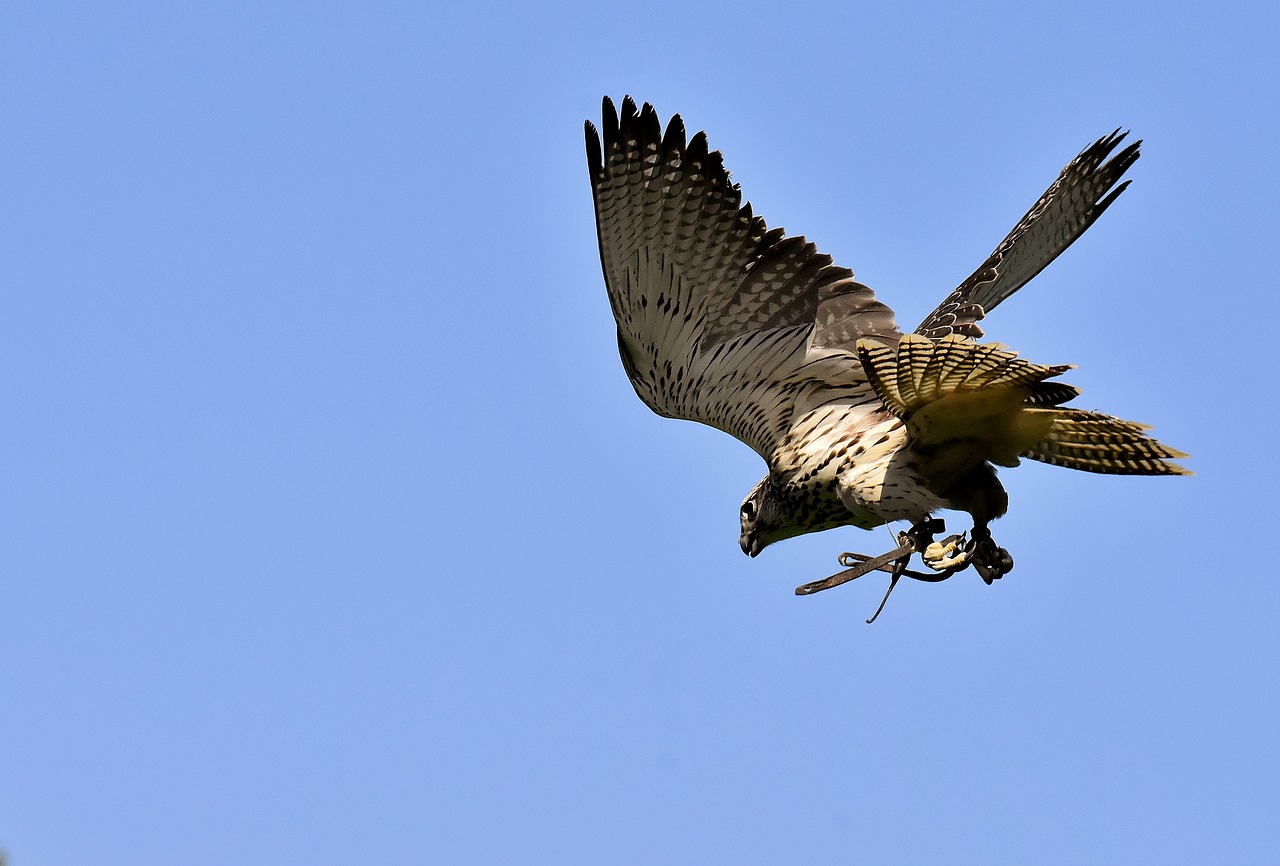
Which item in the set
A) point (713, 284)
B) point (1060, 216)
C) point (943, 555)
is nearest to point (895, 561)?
point (943, 555)

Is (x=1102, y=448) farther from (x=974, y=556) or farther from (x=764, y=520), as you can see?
(x=764, y=520)

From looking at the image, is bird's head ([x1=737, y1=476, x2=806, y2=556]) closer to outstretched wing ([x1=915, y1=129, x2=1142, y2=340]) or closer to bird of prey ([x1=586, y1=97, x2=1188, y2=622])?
bird of prey ([x1=586, y1=97, x2=1188, y2=622])

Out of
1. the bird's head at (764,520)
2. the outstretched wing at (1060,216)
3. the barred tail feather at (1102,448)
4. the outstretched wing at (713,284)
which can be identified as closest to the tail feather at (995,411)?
the barred tail feather at (1102,448)

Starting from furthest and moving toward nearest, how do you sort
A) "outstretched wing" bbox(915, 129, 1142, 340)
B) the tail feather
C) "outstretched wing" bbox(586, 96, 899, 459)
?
"outstretched wing" bbox(915, 129, 1142, 340), "outstretched wing" bbox(586, 96, 899, 459), the tail feather

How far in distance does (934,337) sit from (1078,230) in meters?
2.17

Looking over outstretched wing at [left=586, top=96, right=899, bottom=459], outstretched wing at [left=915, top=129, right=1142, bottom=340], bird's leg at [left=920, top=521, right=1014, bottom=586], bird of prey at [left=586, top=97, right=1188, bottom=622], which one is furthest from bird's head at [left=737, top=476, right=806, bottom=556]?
outstretched wing at [left=915, top=129, right=1142, bottom=340]

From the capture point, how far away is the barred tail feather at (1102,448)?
330 inches

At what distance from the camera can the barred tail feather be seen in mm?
8391

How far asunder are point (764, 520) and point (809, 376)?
76 cm

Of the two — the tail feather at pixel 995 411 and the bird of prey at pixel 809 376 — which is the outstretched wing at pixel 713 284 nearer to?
the bird of prey at pixel 809 376

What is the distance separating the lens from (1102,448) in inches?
336

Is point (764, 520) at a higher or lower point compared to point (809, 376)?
lower

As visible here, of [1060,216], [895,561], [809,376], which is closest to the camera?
[895,561]

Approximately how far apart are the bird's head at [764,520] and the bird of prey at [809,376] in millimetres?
11
